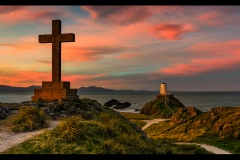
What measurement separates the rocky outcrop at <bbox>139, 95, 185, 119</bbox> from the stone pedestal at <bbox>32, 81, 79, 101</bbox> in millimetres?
60404

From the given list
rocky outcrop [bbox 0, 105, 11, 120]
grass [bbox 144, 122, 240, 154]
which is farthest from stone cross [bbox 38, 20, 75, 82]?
grass [bbox 144, 122, 240, 154]

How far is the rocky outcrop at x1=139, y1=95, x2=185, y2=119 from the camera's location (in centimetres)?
7950

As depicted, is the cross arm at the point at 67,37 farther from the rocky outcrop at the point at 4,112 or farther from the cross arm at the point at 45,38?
the rocky outcrop at the point at 4,112

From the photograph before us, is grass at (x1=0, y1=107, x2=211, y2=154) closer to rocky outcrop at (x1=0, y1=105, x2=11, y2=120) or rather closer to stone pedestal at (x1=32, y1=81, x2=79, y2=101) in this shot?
rocky outcrop at (x1=0, y1=105, x2=11, y2=120)

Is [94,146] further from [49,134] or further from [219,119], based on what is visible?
[219,119]

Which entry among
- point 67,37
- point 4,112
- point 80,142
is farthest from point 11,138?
point 67,37

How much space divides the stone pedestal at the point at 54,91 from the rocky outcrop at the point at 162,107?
60.4 metres

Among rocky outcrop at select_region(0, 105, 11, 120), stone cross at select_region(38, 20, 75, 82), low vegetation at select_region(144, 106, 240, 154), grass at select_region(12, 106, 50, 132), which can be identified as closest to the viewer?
grass at select_region(12, 106, 50, 132)

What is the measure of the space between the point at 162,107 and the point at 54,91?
67.8 meters

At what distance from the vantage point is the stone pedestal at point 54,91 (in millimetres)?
20000

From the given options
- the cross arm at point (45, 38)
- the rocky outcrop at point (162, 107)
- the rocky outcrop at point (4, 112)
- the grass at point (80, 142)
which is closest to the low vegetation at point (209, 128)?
the grass at point (80, 142)

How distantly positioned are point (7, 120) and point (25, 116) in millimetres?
1430

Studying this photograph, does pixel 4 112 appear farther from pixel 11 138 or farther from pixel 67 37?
pixel 67 37
